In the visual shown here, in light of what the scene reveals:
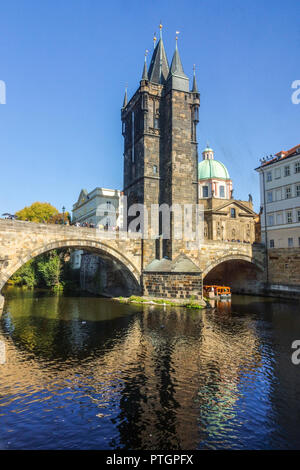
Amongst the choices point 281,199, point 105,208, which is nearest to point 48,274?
point 105,208

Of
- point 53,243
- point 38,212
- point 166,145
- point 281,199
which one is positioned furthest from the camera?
point 38,212

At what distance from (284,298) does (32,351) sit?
100 ft

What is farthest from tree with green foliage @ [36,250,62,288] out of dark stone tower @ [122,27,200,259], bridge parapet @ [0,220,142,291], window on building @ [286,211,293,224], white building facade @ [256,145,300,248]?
window on building @ [286,211,293,224]

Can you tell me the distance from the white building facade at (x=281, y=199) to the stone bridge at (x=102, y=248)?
110 inches

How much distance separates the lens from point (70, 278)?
49.1m

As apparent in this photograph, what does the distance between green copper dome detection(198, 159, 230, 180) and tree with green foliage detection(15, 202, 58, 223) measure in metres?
29.8

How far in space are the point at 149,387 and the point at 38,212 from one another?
52.1 meters

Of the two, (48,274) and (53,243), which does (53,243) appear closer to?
(53,243)

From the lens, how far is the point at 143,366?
1189 centimetres

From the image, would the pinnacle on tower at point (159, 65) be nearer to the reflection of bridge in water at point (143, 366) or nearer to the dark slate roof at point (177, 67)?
the dark slate roof at point (177, 67)

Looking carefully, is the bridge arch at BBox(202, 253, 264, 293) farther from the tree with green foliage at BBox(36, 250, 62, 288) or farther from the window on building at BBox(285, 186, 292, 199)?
the tree with green foliage at BBox(36, 250, 62, 288)

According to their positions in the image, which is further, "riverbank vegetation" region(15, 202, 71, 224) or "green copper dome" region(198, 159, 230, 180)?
"green copper dome" region(198, 159, 230, 180)

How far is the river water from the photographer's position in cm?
710

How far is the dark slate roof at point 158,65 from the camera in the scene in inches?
1454
